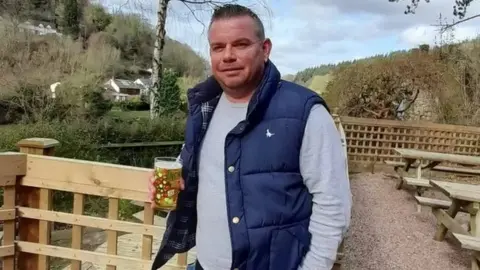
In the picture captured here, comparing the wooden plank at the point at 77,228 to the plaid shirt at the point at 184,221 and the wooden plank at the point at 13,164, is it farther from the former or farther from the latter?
the plaid shirt at the point at 184,221

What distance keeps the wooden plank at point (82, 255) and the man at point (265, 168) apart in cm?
76

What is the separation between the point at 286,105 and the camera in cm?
116

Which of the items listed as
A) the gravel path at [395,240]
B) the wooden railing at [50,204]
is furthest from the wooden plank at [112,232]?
the gravel path at [395,240]

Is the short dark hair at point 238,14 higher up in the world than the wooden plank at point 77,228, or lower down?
higher up

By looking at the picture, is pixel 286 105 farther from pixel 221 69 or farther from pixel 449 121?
pixel 449 121

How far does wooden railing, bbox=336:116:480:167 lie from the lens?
8977 millimetres

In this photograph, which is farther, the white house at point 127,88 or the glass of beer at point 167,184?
the white house at point 127,88

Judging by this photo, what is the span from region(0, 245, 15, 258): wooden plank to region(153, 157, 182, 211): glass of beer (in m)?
1.05

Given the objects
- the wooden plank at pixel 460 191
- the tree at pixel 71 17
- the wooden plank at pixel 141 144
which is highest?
the tree at pixel 71 17

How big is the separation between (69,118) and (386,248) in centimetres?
656

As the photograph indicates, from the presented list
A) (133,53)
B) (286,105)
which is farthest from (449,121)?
(133,53)

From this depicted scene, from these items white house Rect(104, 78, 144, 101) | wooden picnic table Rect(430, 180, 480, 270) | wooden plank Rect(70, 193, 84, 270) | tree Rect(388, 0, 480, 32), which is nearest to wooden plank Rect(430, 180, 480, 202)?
wooden picnic table Rect(430, 180, 480, 270)

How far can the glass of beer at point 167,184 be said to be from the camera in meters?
1.37

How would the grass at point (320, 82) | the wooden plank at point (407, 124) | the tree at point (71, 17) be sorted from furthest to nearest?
1. the tree at point (71, 17)
2. the grass at point (320, 82)
3. the wooden plank at point (407, 124)
